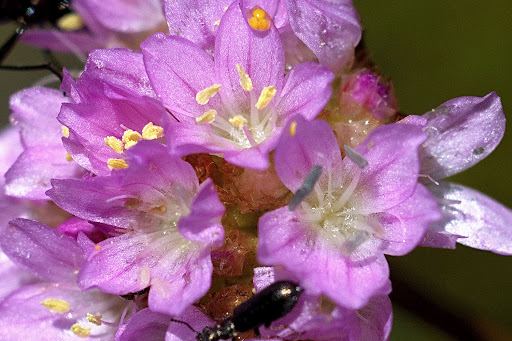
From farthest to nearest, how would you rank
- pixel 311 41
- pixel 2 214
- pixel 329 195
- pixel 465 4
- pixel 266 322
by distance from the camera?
pixel 465 4, pixel 2 214, pixel 311 41, pixel 329 195, pixel 266 322

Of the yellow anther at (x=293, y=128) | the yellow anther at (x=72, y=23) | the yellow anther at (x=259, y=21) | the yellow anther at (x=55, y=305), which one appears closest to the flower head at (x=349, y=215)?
the yellow anther at (x=293, y=128)

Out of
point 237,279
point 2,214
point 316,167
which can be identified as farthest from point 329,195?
point 2,214

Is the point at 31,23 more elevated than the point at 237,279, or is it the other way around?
the point at 31,23

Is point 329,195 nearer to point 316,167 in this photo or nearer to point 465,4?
point 316,167

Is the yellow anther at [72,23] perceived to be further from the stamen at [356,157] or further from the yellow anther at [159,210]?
the stamen at [356,157]

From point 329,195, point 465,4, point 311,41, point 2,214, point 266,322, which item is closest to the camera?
point 266,322

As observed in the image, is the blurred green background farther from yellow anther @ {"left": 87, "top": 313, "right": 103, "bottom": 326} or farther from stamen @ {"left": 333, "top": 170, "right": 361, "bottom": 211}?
yellow anther @ {"left": 87, "top": 313, "right": 103, "bottom": 326}

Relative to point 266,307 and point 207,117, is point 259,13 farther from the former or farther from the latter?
point 266,307
